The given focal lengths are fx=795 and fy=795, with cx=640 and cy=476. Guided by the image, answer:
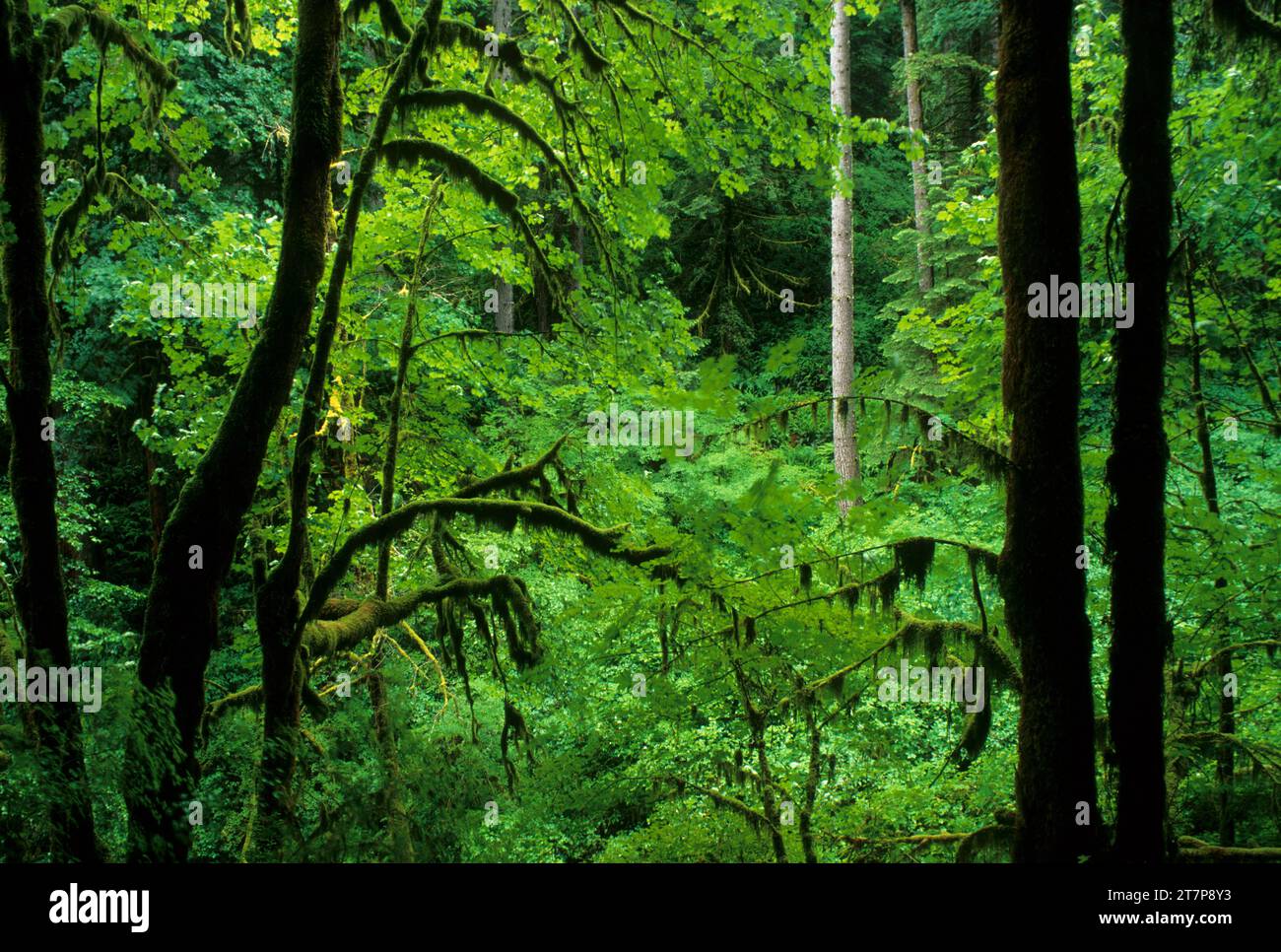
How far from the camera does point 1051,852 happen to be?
11.9 feet

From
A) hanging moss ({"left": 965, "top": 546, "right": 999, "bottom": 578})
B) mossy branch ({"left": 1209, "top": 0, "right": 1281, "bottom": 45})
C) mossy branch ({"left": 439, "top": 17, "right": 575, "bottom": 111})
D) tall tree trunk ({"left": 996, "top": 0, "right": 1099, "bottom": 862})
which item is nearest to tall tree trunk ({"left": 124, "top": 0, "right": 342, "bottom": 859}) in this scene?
mossy branch ({"left": 439, "top": 17, "right": 575, "bottom": 111})

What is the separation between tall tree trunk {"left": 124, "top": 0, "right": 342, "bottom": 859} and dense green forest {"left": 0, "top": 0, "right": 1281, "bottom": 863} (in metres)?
0.03

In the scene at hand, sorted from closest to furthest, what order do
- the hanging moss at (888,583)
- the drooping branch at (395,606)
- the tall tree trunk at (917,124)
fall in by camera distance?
1. the hanging moss at (888,583)
2. the drooping branch at (395,606)
3. the tall tree trunk at (917,124)

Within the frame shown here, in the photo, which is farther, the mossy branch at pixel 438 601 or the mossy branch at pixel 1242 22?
the mossy branch at pixel 438 601

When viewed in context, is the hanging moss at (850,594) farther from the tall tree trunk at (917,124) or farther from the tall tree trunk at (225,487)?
the tall tree trunk at (917,124)

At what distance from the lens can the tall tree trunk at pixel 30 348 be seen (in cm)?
458

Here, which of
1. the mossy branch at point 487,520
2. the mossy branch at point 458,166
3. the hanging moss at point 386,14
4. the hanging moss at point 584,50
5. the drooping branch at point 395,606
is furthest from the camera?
the hanging moss at point 584,50

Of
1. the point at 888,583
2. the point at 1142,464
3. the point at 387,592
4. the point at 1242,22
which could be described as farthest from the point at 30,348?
the point at 1242,22

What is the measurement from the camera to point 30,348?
4.72m

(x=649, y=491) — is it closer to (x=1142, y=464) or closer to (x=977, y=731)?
(x=977, y=731)

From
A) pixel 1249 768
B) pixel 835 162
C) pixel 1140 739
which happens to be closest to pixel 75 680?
pixel 1140 739

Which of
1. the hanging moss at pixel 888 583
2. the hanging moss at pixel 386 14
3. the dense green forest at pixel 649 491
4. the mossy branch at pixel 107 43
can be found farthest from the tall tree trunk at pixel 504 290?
the hanging moss at pixel 888 583

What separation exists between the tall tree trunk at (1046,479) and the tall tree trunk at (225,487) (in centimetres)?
403
